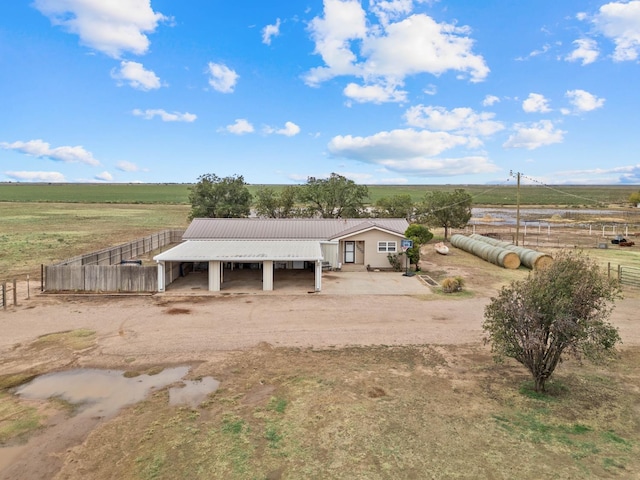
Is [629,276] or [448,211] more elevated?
[448,211]

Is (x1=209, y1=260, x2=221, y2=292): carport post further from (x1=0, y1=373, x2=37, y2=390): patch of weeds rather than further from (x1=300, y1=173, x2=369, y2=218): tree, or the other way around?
(x1=300, y1=173, x2=369, y2=218): tree

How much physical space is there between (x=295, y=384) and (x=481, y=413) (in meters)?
4.78

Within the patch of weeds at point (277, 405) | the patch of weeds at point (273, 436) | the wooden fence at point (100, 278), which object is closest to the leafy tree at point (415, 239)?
the wooden fence at point (100, 278)

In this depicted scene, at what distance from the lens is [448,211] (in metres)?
43.7

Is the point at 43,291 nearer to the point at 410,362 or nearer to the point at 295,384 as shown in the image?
the point at 295,384

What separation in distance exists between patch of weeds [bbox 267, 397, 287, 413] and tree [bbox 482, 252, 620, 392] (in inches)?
227

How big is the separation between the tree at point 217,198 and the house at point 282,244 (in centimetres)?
1223

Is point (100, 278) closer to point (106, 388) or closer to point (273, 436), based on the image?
point (106, 388)

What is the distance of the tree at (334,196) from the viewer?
44250mm

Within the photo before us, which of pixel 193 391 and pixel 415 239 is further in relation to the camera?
pixel 415 239

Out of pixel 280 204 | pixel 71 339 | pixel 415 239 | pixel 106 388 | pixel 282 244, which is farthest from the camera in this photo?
pixel 280 204

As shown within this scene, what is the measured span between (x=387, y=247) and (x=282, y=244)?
7504 millimetres

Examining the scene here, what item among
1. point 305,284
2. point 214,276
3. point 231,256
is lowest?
point 305,284

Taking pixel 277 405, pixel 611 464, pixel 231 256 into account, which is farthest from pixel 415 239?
pixel 611 464
